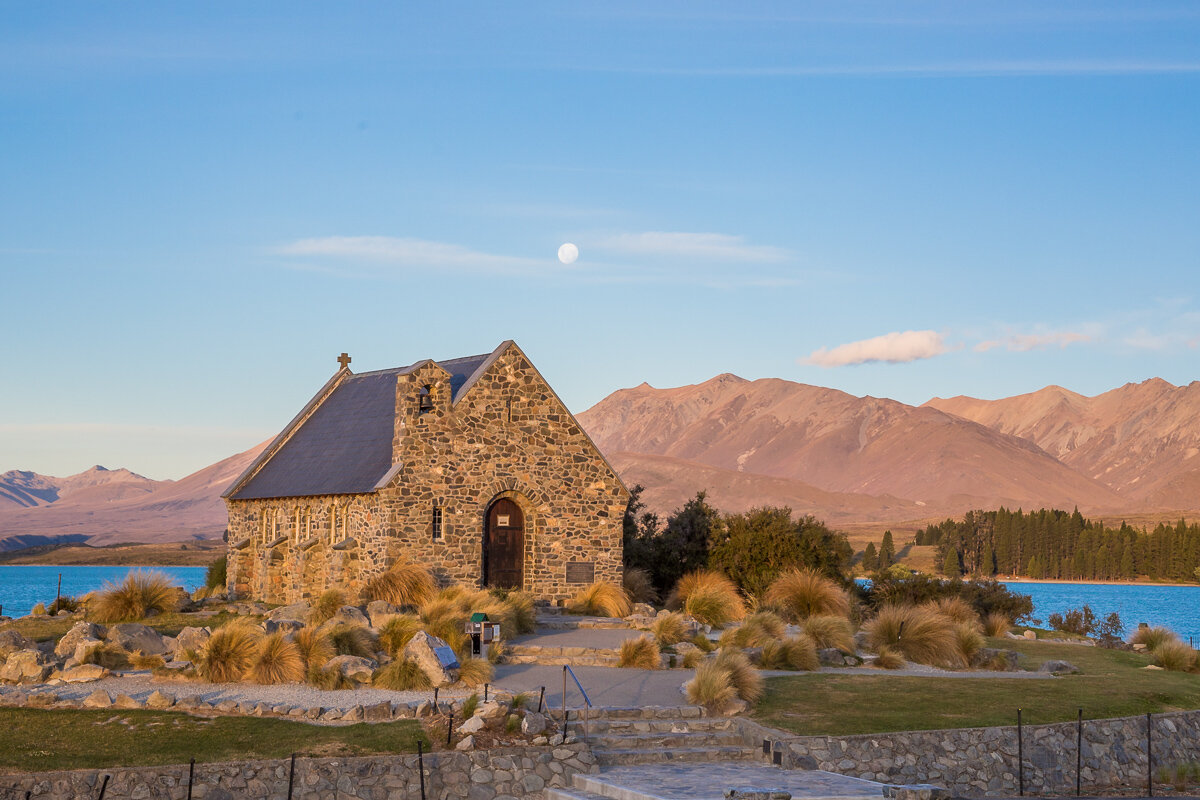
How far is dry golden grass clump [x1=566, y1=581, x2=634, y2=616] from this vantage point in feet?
101

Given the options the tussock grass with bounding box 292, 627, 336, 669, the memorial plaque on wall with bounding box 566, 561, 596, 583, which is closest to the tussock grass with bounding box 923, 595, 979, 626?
the memorial plaque on wall with bounding box 566, 561, 596, 583

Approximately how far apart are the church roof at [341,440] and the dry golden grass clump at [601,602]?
612 centimetres

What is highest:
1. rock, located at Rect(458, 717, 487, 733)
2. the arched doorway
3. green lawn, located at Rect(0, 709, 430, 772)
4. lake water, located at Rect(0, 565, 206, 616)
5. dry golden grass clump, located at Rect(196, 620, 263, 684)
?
the arched doorway

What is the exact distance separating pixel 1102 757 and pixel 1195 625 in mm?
55088

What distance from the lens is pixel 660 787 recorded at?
49.4ft

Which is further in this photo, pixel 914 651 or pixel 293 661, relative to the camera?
pixel 914 651

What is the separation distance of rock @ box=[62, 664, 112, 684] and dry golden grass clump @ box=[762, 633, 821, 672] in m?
12.2

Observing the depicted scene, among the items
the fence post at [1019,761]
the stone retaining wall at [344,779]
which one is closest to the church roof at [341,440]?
the stone retaining wall at [344,779]

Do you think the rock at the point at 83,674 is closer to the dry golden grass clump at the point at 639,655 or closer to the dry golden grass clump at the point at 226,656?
the dry golden grass clump at the point at 226,656

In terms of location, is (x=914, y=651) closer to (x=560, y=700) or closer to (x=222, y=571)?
(x=560, y=700)

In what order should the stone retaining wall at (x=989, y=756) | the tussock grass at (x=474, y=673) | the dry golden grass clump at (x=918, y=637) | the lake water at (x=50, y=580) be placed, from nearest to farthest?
1. the stone retaining wall at (x=989, y=756)
2. the tussock grass at (x=474, y=673)
3. the dry golden grass clump at (x=918, y=637)
4. the lake water at (x=50, y=580)

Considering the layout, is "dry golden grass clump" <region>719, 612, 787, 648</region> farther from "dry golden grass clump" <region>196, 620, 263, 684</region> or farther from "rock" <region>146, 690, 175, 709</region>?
"rock" <region>146, 690, 175, 709</region>

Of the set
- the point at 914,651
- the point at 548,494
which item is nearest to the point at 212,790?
the point at 914,651

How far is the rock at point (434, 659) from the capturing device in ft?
64.9
